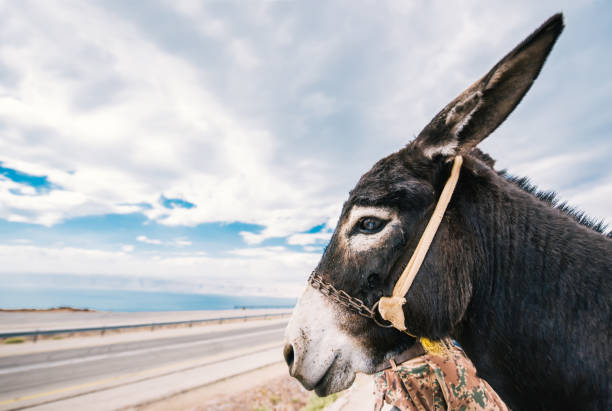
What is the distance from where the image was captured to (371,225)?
6.21 feet

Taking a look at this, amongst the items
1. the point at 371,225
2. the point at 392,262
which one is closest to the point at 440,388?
the point at 392,262

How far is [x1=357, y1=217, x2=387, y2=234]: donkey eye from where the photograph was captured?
1.88 m

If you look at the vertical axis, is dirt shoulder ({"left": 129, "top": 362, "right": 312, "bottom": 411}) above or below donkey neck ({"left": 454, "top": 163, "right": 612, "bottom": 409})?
below

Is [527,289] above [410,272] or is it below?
below

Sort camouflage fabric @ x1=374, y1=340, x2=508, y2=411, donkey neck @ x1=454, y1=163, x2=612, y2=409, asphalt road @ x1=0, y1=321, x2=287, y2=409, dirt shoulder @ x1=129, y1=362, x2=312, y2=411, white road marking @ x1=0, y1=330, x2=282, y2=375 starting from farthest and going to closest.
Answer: white road marking @ x1=0, y1=330, x2=282, y2=375 → asphalt road @ x1=0, y1=321, x2=287, y2=409 → dirt shoulder @ x1=129, y1=362, x2=312, y2=411 → camouflage fabric @ x1=374, y1=340, x2=508, y2=411 → donkey neck @ x1=454, y1=163, x2=612, y2=409

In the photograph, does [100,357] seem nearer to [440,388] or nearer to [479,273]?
[440,388]

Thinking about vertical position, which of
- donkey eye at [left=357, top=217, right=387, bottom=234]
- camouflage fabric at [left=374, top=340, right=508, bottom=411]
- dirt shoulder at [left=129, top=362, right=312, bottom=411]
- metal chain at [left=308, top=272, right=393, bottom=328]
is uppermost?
donkey eye at [left=357, top=217, right=387, bottom=234]

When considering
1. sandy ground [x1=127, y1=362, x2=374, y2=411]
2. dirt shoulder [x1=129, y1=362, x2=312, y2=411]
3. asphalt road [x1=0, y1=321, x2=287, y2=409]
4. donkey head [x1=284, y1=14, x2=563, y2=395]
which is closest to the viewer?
donkey head [x1=284, y1=14, x2=563, y2=395]

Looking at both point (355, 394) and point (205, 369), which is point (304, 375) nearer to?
point (355, 394)

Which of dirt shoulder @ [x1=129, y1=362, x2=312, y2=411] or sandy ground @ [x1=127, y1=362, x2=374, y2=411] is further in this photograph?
dirt shoulder @ [x1=129, y1=362, x2=312, y2=411]

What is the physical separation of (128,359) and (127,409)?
7.54 m

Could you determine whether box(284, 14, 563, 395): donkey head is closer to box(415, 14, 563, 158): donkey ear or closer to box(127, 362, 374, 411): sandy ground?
box(415, 14, 563, 158): donkey ear

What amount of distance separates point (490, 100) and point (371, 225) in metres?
0.98

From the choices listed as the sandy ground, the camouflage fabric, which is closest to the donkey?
the camouflage fabric
